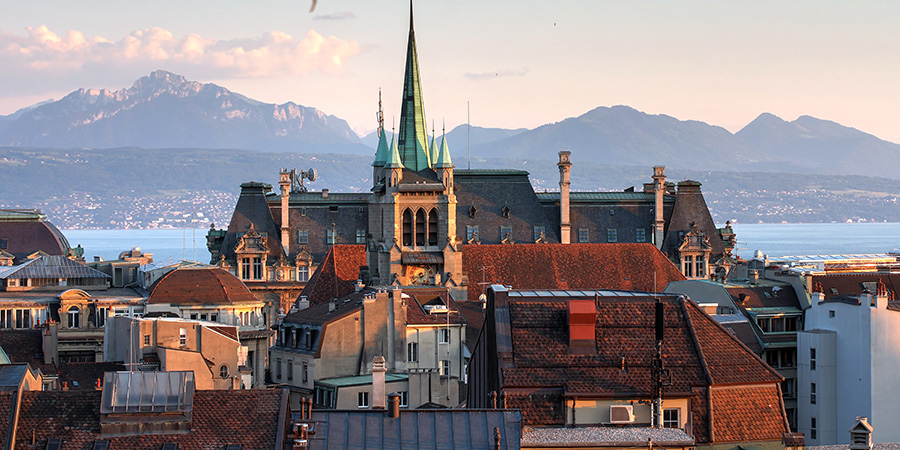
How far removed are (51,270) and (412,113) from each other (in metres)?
31.4

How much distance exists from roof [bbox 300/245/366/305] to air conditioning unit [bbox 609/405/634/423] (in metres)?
61.6

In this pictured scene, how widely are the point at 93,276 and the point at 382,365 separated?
2684 inches

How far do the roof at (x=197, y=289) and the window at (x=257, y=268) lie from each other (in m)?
22.8

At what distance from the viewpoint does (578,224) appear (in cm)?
13388

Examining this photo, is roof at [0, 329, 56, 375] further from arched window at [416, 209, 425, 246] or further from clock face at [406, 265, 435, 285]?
arched window at [416, 209, 425, 246]

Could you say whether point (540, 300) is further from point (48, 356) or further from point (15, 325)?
point (15, 325)

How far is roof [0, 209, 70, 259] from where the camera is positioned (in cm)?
13962

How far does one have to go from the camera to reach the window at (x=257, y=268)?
132 metres

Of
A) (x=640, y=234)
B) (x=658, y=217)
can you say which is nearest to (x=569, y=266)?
(x=640, y=234)

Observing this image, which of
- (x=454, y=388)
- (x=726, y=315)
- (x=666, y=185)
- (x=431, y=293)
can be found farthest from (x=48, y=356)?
(x=666, y=185)

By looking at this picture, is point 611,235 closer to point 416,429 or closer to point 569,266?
point 569,266

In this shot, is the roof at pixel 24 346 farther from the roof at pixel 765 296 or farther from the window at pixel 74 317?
the roof at pixel 765 296

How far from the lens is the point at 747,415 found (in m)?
46.1

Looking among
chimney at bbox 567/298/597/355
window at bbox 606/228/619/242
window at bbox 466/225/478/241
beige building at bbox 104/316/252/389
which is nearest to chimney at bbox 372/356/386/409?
chimney at bbox 567/298/597/355
